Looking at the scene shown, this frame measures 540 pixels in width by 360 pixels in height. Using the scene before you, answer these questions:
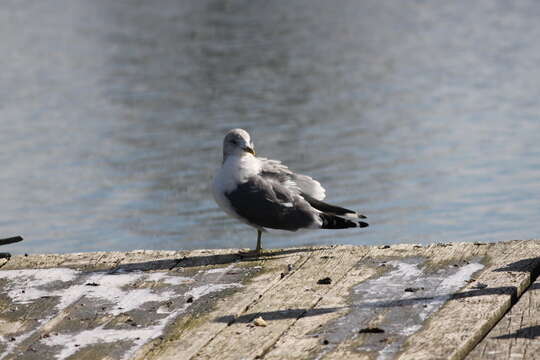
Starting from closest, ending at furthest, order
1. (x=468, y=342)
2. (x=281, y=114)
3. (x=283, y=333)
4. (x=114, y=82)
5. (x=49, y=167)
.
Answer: (x=468, y=342) → (x=283, y=333) → (x=49, y=167) → (x=281, y=114) → (x=114, y=82)

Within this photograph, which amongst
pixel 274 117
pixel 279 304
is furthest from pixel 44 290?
pixel 274 117

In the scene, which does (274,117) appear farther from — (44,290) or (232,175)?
(44,290)

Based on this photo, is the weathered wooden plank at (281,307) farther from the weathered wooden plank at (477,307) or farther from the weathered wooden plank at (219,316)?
the weathered wooden plank at (477,307)

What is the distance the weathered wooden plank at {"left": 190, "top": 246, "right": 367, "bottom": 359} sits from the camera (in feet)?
13.6

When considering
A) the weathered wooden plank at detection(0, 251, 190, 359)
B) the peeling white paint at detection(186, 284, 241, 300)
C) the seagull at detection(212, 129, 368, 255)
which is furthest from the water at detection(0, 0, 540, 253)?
the peeling white paint at detection(186, 284, 241, 300)

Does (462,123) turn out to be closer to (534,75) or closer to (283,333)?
(534,75)

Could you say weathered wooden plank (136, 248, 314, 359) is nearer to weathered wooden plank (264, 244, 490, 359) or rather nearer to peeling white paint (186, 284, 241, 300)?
peeling white paint (186, 284, 241, 300)

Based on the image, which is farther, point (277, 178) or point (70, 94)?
point (70, 94)

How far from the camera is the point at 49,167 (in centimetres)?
1331

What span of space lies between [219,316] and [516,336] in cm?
132

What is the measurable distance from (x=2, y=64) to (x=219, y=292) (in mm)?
16832

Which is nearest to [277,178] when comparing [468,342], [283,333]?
[283,333]

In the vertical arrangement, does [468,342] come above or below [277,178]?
below

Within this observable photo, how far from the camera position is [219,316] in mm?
4574
